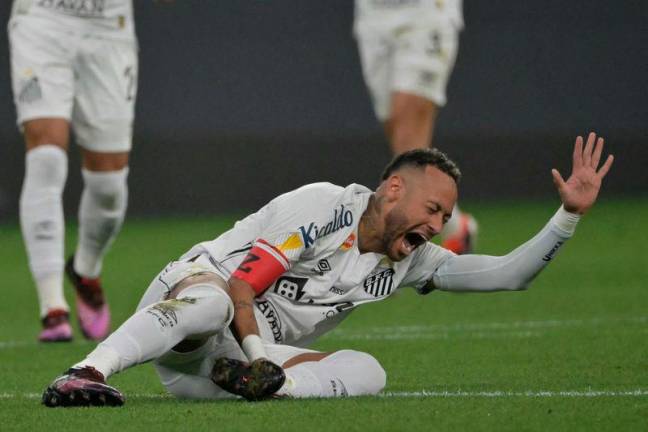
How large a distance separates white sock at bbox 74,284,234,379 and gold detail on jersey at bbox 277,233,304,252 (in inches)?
11.0

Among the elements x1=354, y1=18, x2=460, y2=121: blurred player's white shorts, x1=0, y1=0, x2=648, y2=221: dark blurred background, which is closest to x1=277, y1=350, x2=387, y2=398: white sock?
x1=354, y1=18, x2=460, y2=121: blurred player's white shorts

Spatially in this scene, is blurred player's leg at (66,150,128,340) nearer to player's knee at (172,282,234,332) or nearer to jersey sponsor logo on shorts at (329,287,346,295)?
jersey sponsor logo on shorts at (329,287,346,295)

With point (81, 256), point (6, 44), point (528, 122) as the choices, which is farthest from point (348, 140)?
point (81, 256)

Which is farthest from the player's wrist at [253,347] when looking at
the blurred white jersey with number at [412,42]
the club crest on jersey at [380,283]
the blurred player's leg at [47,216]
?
the blurred white jersey with number at [412,42]

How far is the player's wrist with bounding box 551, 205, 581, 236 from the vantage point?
15.9ft

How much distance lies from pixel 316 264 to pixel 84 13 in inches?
114

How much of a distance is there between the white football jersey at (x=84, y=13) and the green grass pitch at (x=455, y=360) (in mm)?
1522

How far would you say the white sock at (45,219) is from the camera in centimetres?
688

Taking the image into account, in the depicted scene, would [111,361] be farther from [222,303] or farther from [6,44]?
[6,44]

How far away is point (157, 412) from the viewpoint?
14.4 feet

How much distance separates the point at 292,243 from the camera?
4.69m

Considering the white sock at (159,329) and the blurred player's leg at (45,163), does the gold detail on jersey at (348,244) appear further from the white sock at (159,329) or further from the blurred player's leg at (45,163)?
the blurred player's leg at (45,163)

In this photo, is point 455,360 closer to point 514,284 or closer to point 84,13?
point 514,284

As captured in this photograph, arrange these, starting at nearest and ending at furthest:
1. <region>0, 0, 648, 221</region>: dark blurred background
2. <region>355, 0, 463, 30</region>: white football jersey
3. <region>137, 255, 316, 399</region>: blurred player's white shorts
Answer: <region>137, 255, 316, 399</region>: blurred player's white shorts
<region>355, 0, 463, 30</region>: white football jersey
<region>0, 0, 648, 221</region>: dark blurred background
